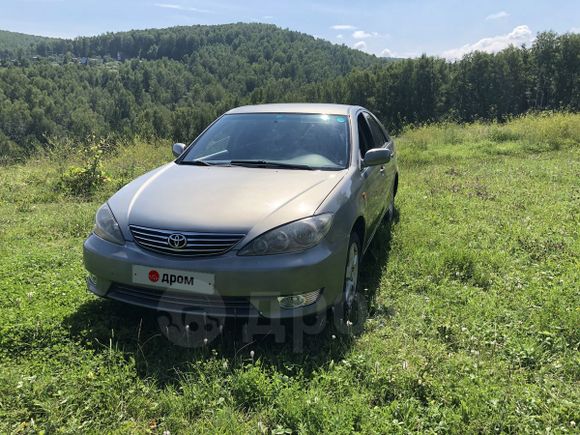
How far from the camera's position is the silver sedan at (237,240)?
2717 millimetres

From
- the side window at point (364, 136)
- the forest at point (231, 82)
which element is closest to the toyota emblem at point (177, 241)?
the side window at point (364, 136)

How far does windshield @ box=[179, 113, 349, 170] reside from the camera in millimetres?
3873

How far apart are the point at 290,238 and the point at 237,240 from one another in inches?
12.9

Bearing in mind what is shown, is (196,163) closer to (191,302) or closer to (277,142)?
(277,142)

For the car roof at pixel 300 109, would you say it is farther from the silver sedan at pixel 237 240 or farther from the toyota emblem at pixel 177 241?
the toyota emblem at pixel 177 241

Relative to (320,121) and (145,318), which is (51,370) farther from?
(320,121)

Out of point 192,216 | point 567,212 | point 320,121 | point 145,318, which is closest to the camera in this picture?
point 192,216

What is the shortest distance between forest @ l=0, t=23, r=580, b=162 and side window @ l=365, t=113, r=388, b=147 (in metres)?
6.54

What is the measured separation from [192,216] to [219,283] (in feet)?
1.57

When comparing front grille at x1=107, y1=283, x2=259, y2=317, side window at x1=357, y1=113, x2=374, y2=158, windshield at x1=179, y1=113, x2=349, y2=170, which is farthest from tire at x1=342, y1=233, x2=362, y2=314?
side window at x1=357, y1=113, x2=374, y2=158

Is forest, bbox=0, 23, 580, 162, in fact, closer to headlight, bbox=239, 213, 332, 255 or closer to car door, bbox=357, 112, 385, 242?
car door, bbox=357, 112, 385, 242

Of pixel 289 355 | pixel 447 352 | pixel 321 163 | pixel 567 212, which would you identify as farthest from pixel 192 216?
pixel 567 212

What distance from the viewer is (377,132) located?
17.8 ft

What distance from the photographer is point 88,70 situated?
12681cm
